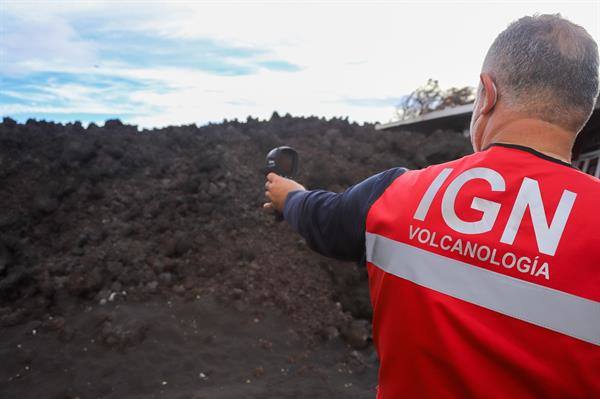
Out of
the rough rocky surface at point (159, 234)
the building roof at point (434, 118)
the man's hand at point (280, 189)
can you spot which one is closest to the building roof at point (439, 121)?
the building roof at point (434, 118)

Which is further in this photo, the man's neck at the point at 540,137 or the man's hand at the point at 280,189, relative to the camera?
the man's hand at the point at 280,189

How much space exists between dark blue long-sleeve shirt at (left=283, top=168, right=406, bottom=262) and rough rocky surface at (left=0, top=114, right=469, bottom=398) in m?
2.09

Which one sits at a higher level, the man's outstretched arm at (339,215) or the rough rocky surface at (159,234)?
the man's outstretched arm at (339,215)

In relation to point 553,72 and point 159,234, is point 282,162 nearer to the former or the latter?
point 553,72

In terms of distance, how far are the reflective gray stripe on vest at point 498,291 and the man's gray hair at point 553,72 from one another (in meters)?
0.48

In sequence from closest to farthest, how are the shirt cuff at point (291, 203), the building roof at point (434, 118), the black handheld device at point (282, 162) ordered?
1. the shirt cuff at point (291, 203)
2. the black handheld device at point (282, 162)
3. the building roof at point (434, 118)

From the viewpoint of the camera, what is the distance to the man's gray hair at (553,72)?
119 centimetres

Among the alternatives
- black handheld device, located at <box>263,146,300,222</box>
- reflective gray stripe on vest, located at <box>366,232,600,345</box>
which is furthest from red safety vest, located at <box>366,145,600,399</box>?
Result: black handheld device, located at <box>263,146,300,222</box>

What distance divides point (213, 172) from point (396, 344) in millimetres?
6381

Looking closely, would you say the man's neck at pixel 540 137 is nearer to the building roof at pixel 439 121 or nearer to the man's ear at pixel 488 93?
the man's ear at pixel 488 93

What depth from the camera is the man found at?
995 mm

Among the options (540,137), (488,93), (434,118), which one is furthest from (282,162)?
(434,118)

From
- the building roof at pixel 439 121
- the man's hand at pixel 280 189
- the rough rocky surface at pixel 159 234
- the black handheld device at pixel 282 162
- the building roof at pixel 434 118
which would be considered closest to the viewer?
the man's hand at pixel 280 189

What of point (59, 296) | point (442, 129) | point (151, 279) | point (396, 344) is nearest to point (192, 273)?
point (151, 279)
